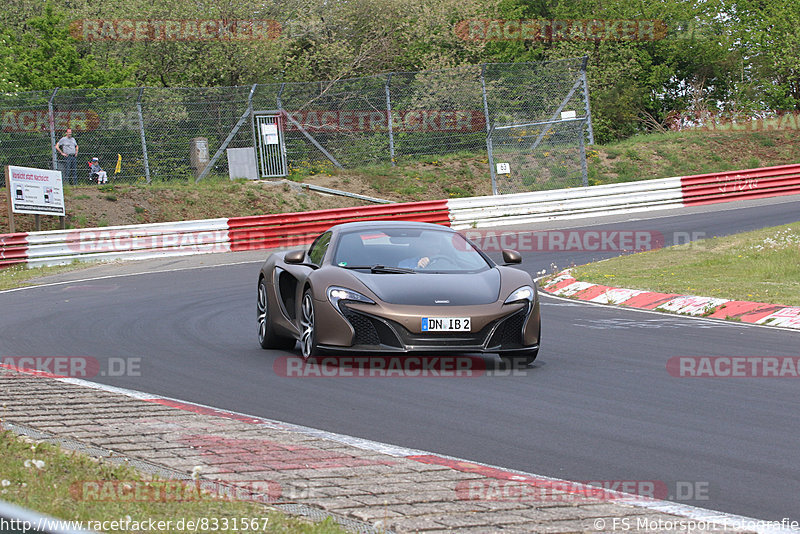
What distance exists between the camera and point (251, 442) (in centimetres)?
586

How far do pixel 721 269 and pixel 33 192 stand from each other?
15.4m

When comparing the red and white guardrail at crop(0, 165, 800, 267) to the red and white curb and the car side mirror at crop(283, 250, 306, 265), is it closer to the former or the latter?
the red and white curb

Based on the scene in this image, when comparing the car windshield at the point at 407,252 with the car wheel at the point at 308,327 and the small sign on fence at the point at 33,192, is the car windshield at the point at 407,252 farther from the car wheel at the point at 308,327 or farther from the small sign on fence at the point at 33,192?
the small sign on fence at the point at 33,192

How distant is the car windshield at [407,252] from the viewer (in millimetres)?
9562

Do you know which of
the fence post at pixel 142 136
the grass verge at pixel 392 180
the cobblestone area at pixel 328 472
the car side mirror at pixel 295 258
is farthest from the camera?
the grass verge at pixel 392 180

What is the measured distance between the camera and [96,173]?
90.2 ft

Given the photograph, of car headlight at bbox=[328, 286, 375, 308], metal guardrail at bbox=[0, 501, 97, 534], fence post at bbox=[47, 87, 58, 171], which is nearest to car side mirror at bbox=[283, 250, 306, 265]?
car headlight at bbox=[328, 286, 375, 308]

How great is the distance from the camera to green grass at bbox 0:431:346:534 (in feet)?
13.4

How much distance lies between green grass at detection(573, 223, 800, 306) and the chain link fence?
9.24 m

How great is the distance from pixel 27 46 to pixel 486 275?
36.7 meters

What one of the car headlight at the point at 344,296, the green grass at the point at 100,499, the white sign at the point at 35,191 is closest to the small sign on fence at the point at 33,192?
the white sign at the point at 35,191

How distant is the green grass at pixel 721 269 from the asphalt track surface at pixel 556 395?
1.56 meters

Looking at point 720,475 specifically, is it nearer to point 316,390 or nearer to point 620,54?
point 316,390

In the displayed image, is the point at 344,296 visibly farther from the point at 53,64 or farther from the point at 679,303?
the point at 53,64
